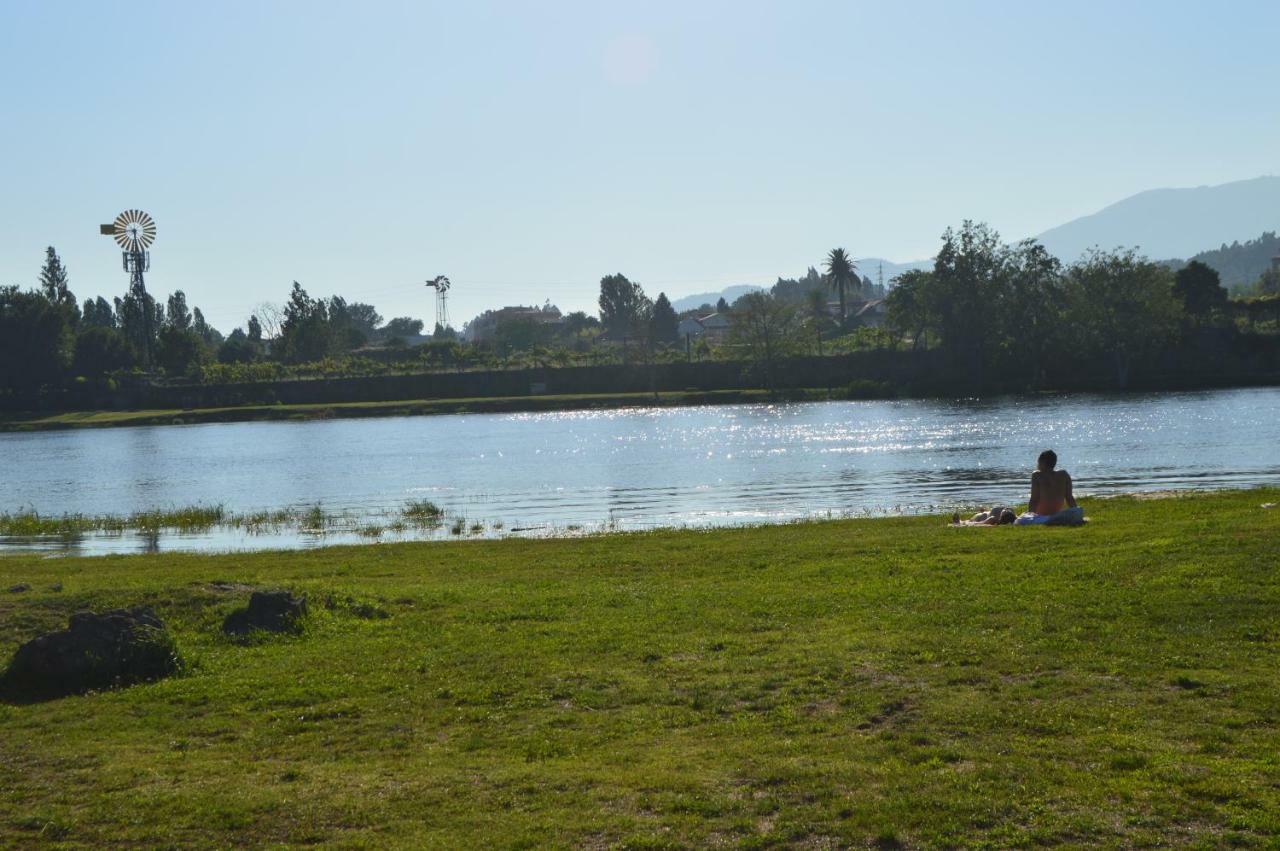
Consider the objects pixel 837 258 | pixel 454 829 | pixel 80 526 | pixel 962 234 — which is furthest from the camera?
pixel 837 258

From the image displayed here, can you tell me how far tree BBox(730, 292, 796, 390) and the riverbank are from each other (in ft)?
15.2

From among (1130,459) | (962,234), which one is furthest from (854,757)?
→ (962,234)

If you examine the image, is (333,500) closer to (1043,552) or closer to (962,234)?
(1043,552)

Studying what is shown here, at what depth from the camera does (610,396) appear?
12162cm

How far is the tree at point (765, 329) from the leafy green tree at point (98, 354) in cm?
7851

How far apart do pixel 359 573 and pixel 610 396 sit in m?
101

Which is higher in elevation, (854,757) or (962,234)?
(962,234)

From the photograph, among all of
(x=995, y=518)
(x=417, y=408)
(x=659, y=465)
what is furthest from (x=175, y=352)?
(x=995, y=518)

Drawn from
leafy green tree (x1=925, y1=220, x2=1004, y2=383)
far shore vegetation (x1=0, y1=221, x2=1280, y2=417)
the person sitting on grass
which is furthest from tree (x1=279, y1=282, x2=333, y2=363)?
the person sitting on grass

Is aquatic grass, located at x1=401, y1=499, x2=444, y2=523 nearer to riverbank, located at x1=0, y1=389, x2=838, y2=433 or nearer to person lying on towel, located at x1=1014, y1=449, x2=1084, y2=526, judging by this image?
person lying on towel, located at x1=1014, y1=449, x2=1084, y2=526

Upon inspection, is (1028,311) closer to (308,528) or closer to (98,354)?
(308,528)

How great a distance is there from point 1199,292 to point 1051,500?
9782 cm

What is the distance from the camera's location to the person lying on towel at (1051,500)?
20141 mm

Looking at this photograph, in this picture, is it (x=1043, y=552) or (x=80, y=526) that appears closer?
(x=1043, y=552)
